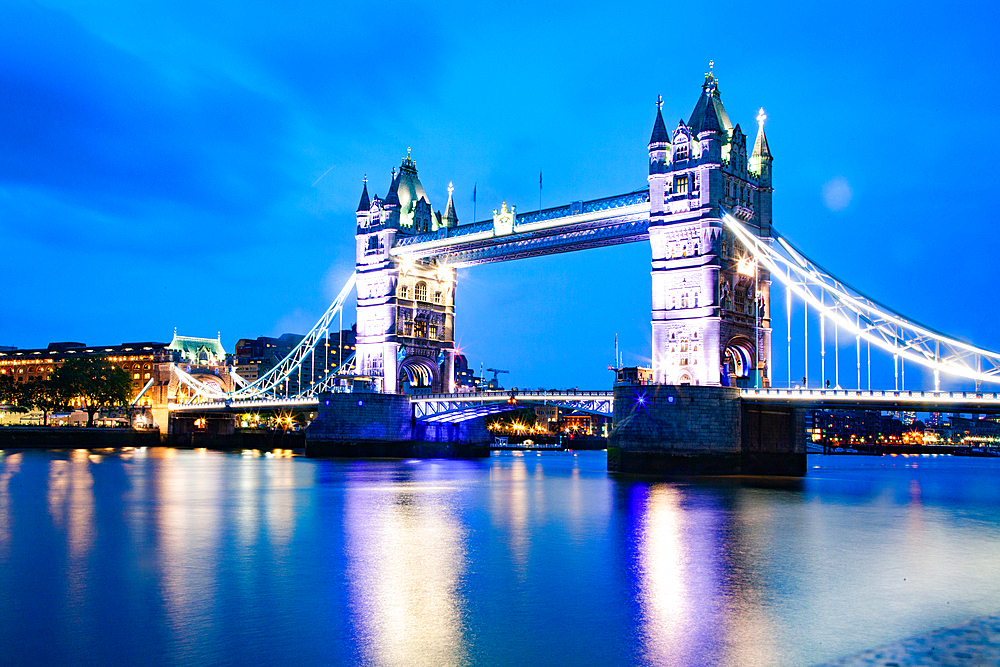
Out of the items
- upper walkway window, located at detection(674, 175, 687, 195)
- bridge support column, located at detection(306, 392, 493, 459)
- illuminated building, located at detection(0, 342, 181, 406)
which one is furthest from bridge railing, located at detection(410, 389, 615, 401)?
illuminated building, located at detection(0, 342, 181, 406)

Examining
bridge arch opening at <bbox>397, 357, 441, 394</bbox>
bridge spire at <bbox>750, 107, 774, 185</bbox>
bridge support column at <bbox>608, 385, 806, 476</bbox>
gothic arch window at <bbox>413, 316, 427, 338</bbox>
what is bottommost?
bridge support column at <bbox>608, 385, 806, 476</bbox>

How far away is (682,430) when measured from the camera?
35.6 meters

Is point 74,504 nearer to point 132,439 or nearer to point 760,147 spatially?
point 760,147

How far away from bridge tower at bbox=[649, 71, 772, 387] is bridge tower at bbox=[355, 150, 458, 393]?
20.1 meters

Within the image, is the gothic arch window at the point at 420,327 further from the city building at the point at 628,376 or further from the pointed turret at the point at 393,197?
the city building at the point at 628,376

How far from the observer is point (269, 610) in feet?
41.7

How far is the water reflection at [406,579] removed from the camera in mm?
10867

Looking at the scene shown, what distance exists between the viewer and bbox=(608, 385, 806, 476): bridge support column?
3553 centimetres

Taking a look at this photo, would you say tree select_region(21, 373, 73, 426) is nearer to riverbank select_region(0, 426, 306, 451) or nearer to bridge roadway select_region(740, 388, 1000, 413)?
riverbank select_region(0, 426, 306, 451)

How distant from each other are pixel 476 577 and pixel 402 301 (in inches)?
1633

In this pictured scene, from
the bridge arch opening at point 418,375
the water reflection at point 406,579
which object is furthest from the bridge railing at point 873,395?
the bridge arch opening at point 418,375

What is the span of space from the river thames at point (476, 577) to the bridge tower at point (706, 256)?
35.5ft

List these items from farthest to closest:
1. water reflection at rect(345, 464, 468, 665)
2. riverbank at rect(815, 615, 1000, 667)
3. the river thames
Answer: the river thames → water reflection at rect(345, 464, 468, 665) → riverbank at rect(815, 615, 1000, 667)

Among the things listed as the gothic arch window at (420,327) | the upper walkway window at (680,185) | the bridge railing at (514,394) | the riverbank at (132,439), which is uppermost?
the upper walkway window at (680,185)
